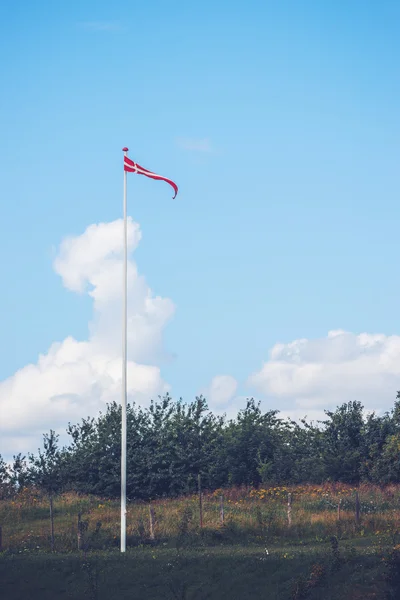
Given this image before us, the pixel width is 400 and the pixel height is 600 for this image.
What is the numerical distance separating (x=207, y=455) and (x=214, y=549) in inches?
929

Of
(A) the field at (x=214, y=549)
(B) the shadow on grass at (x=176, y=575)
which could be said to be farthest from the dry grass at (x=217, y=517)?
(B) the shadow on grass at (x=176, y=575)

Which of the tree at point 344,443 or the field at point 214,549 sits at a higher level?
the tree at point 344,443

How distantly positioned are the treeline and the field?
4.81 meters

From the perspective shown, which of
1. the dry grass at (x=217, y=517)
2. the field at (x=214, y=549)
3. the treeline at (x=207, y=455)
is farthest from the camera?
the treeline at (x=207, y=455)

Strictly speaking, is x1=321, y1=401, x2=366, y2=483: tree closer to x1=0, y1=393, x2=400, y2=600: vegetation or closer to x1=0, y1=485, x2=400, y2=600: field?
x1=0, y1=393, x2=400, y2=600: vegetation

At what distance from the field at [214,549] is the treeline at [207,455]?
4810 millimetres

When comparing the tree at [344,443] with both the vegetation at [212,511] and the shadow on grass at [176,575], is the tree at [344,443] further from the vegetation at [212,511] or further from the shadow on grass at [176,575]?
the shadow on grass at [176,575]

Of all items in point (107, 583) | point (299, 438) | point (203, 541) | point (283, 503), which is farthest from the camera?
point (299, 438)

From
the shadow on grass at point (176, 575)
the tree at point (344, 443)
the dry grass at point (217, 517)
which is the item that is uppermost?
the tree at point (344, 443)

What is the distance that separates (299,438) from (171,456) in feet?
32.2

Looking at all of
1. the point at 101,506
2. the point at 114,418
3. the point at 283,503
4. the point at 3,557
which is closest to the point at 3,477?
the point at 114,418

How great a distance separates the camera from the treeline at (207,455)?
50.9 meters

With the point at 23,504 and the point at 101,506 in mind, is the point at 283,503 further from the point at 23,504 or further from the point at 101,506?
the point at 23,504

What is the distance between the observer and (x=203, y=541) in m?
32.5
